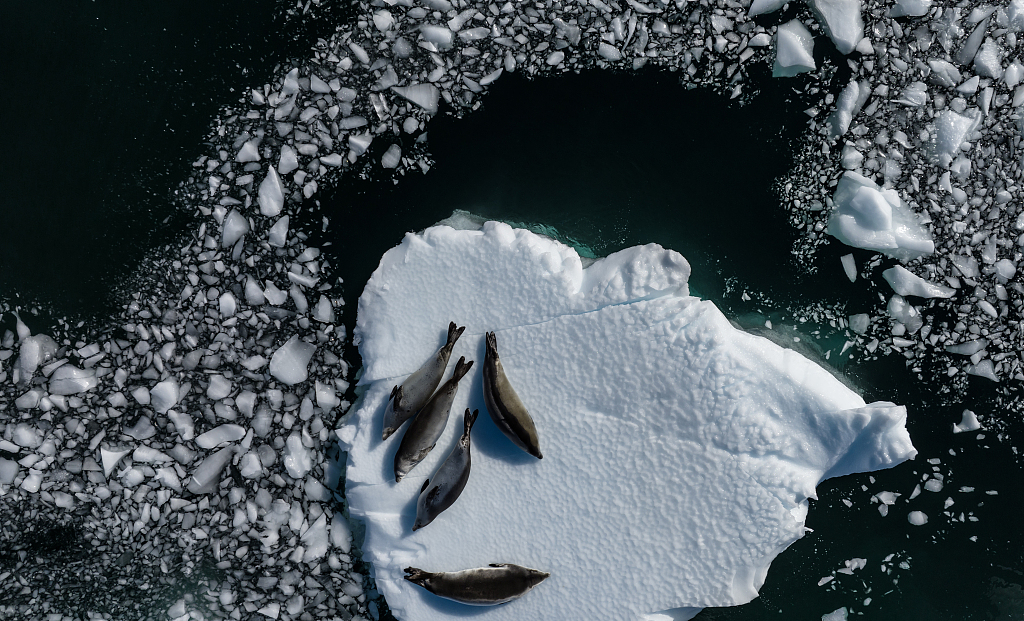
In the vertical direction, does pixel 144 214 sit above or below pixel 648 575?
above

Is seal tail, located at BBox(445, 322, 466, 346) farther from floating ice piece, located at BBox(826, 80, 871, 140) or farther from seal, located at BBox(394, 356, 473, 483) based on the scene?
floating ice piece, located at BBox(826, 80, 871, 140)

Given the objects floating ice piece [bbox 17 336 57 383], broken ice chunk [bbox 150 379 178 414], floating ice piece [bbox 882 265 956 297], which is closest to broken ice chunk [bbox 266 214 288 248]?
broken ice chunk [bbox 150 379 178 414]

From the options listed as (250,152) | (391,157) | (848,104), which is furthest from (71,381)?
(848,104)

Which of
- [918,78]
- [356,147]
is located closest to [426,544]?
[356,147]

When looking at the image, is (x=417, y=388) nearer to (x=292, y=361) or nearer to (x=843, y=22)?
(x=292, y=361)

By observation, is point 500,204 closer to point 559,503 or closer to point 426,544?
point 559,503

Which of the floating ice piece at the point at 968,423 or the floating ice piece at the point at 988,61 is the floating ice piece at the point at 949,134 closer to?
the floating ice piece at the point at 988,61

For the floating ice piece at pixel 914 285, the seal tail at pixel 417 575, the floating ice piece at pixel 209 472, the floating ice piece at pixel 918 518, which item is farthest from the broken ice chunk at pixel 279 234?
the floating ice piece at pixel 918 518
